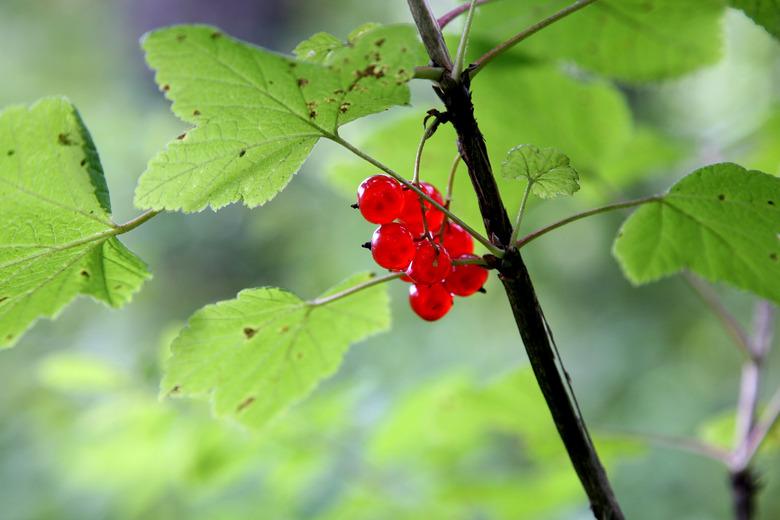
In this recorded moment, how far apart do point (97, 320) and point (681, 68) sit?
4732mm

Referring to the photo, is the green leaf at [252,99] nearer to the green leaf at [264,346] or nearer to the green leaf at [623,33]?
the green leaf at [264,346]

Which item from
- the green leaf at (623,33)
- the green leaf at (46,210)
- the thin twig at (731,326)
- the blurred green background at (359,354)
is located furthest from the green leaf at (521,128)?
the green leaf at (46,210)

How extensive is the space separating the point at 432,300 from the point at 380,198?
17 centimetres

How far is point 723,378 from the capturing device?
4887mm

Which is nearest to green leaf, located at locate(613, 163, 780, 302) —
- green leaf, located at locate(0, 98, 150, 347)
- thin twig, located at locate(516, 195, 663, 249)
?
thin twig, located at locate(516, 195, 663, 249)

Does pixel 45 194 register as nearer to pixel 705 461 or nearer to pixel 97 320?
pixel 705 461

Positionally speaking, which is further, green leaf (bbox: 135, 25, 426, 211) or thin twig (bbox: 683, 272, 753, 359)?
thin twig (bbox: 683, 272, 753, 359)

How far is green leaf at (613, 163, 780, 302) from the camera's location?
96 cm

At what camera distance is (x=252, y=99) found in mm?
841

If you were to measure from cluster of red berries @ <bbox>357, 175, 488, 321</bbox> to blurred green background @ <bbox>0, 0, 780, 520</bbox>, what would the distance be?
2.49ft

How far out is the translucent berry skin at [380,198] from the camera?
0.90 meters

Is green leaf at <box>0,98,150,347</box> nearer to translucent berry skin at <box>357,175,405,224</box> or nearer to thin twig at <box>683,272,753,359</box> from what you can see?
translucent berry skin at <box>357,175,405,224</box>

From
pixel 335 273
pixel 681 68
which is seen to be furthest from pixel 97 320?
pixel 681 68

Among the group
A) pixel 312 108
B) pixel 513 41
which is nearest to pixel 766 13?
pixel 513 41
